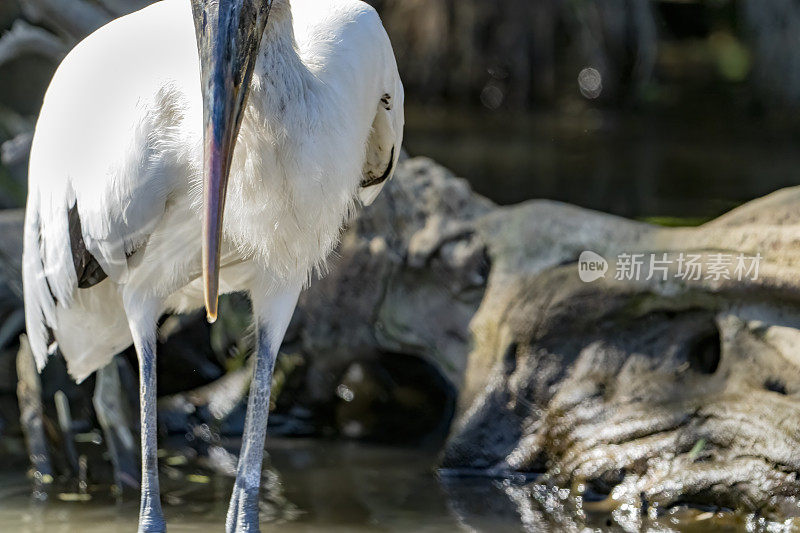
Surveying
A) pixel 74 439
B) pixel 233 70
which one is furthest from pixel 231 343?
pixel 233 70

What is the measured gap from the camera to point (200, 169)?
138 inches

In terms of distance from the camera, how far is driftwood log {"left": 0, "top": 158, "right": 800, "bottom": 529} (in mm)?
4621

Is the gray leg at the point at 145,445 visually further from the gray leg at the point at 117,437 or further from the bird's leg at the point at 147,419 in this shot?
the gray leg at the point at 117,437

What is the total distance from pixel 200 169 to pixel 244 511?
1.19 m

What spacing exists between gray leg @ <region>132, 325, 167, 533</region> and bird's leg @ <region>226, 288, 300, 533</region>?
236 millimetres

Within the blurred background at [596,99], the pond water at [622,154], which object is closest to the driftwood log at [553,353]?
the pond water at [622,154]

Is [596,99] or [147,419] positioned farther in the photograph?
[596,99]

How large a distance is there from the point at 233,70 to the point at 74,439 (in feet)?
8.62

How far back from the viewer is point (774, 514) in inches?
172

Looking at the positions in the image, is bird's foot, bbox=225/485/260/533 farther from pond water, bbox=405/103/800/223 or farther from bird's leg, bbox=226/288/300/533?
pond water, bbox=405/103/800/223

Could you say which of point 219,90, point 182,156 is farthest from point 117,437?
point 219,90

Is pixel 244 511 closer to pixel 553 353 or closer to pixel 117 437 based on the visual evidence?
pixel 117 437

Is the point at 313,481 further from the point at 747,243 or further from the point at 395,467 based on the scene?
the point at 747,243

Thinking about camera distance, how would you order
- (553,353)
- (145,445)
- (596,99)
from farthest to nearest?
(596,99)
(553,353)
(145,445)
